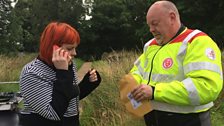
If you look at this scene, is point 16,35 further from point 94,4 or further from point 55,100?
point 94,4

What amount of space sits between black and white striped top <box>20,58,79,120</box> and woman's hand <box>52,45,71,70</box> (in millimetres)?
97

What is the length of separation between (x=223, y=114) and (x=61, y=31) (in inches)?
191

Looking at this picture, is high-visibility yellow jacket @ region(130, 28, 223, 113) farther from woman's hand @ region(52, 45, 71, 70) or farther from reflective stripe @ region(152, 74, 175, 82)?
woman's hand @ region(52, 45, 71, 70)

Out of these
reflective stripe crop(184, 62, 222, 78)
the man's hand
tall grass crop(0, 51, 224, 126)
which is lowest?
tall grass crop(0, 51, 224, 126)

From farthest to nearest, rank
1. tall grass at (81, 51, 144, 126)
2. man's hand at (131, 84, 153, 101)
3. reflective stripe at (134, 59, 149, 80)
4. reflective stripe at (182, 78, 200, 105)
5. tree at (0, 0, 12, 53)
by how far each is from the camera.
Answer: tree at (0, 0, 12, 53) → tall grass at (81, 51, 144, 126) → reflective stripe at (134, 59, 149, 80) → man's hand at (131, 84, 153, 101) → reflective stripe at (182, 78, 200, 105)

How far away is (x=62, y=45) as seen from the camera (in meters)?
3.21

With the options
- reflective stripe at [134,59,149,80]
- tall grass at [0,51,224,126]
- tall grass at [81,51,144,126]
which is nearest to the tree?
tall grass at [0,51,224,126]

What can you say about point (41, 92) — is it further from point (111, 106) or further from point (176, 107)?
point (111, 106)

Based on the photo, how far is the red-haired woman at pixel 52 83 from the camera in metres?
3.06

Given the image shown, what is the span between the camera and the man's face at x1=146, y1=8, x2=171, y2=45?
131 inches

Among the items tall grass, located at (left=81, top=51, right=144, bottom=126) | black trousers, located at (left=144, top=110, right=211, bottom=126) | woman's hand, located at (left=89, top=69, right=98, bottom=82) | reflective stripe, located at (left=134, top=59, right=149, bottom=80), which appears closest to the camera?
black trousers, located at (left=144, top=110, right=211, bottom=126)

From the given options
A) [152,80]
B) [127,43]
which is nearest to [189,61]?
[152,80]

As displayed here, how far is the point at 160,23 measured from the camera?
131 inches

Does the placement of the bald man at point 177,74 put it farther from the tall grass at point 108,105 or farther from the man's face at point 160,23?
the tall grass at point 108,105
